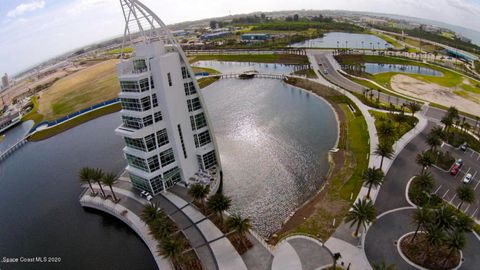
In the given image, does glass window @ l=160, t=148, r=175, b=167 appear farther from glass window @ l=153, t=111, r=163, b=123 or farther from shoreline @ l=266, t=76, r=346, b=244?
shoreline @ l=266, t=76, r=346, b=244

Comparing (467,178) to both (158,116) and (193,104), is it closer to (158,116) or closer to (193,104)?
Answer: (193,104)

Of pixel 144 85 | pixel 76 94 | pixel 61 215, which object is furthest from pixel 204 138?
pixel 76 94

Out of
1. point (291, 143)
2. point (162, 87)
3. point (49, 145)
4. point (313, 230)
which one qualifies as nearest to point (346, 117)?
point (291, 143)

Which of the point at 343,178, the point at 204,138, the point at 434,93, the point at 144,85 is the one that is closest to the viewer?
the point at 144,85

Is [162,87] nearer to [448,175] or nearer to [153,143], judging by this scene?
[153,143]

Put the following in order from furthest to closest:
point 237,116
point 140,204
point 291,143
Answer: point 237,116 → point 291,143 → point 140,204

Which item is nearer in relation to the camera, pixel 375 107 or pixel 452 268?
pixel 452 268
